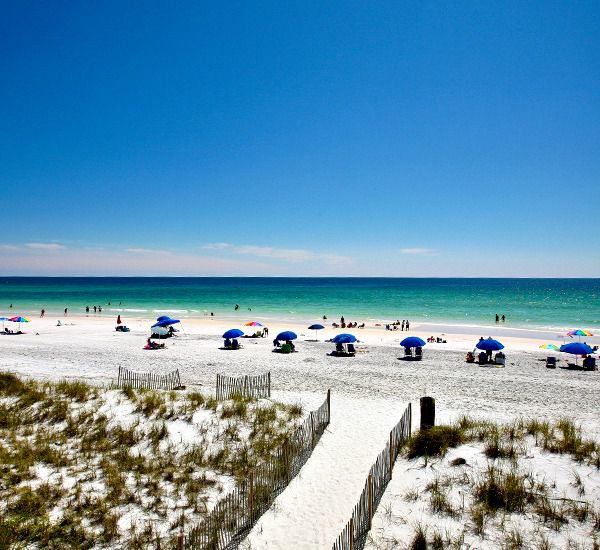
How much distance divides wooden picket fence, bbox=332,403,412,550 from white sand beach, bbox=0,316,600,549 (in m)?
0.67

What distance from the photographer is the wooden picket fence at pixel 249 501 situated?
7156mm

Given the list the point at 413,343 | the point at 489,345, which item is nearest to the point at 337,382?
the point at 413,343

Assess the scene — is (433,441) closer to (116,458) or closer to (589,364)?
(116,458)

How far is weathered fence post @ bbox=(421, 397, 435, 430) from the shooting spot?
11.5 m

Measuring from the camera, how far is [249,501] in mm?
8125

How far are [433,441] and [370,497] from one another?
11.9 feet

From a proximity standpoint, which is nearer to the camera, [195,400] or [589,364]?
[195,400]

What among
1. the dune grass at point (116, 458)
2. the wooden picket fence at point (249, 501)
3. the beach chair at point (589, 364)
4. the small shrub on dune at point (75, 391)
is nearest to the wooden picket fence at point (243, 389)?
the dune grass at point (116, 458)

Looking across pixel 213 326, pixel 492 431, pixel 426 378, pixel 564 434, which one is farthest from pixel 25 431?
pixel 213 326

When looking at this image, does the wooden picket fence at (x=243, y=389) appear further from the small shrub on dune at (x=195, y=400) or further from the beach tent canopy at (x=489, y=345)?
the beach tent canopy at (x=489, y=345)

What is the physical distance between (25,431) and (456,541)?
11.8 meters

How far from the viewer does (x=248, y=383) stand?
667 inches

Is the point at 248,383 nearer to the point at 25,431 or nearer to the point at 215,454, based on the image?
the point at 215,454

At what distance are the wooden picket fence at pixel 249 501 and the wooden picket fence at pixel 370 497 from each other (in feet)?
6.73
